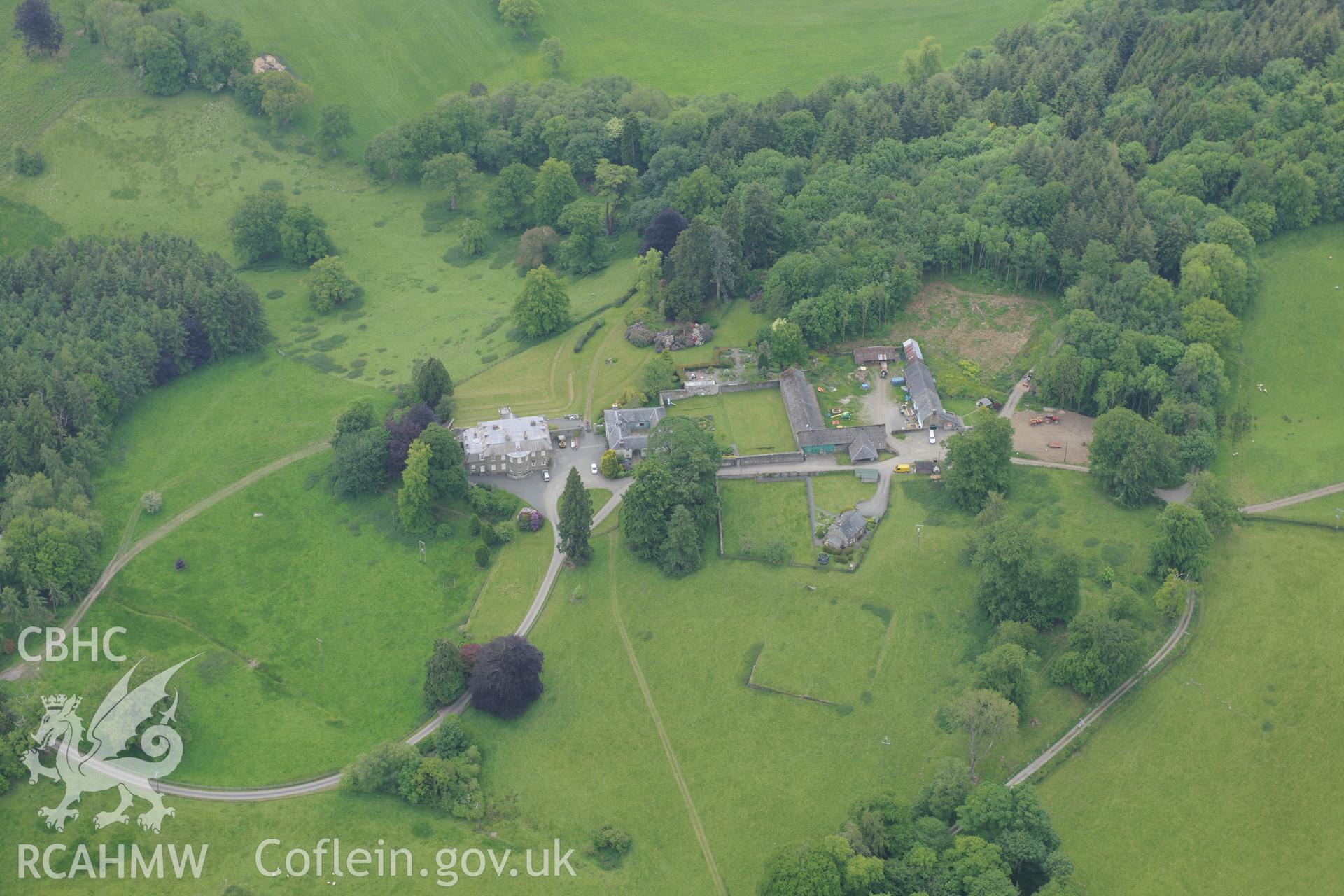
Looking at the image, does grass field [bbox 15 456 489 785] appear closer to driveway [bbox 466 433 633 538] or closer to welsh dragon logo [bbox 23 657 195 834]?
welsh dragon logo [bbox 23 657 195 834]

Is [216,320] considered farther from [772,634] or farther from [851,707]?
[851,707]

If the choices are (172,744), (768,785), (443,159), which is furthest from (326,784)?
(443,159)

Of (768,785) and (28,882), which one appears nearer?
(28,882)

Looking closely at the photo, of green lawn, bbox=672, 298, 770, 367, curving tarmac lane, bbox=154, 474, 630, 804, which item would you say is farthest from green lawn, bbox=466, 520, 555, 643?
green lawn, bbox=672, 298, 770, 367

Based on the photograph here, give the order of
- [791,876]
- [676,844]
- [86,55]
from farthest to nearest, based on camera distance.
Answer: [86,55] → [676,844] → [791,876]

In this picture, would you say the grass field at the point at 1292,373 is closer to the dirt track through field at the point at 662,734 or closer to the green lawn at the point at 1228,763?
the green lawn at the point at 1228,763
